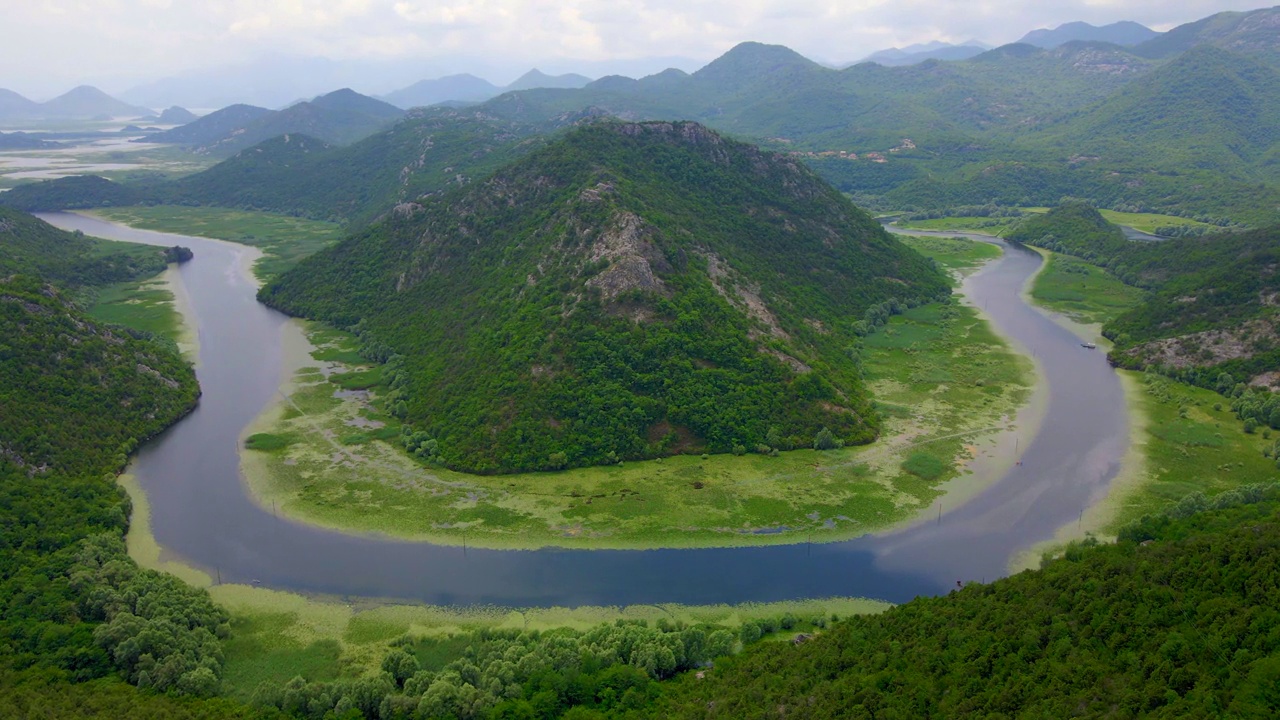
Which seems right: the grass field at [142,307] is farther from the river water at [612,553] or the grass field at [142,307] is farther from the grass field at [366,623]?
the grass field at [366,623]

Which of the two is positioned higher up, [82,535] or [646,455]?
[646,455]

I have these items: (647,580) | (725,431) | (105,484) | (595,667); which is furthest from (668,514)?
(105,484)

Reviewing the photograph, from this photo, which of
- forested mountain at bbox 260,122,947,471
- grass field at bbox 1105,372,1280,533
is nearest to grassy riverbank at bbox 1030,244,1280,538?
grass field at bbox 1105,372,1280,533

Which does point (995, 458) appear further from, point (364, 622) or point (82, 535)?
point (82, 535)

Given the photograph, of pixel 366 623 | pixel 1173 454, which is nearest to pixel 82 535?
pixel 366 623

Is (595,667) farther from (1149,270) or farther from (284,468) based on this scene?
(1149,270)
